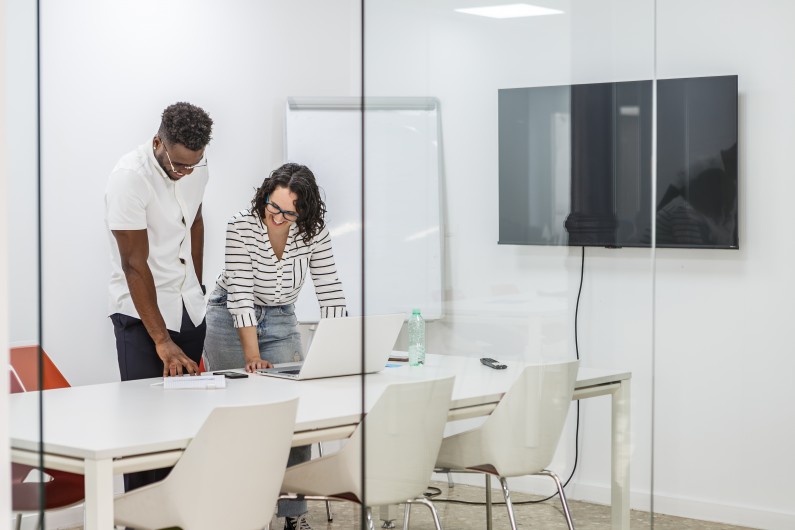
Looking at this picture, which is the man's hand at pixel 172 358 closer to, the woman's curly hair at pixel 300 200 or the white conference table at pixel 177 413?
the white conference table at pixel 177 413

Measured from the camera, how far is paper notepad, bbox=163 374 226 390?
3041 mm

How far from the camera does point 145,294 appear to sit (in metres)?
3.28

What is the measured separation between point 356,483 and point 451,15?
1.10 meters

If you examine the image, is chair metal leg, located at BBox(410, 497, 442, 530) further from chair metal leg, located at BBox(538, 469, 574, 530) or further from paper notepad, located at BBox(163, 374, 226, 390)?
paper notepad, located at BBox(163, 374, 226, 390)

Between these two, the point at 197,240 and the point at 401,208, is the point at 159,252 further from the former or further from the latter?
the point at 401,208

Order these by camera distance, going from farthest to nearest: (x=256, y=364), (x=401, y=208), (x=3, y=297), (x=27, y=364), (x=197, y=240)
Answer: (x=197, y=240)
(x=256, y=364)
(x=401, y=208)
(x=27, y=364)
(x=3, y=297)

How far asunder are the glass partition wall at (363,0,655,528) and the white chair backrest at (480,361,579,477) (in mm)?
14

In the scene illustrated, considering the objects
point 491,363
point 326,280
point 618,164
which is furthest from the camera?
point 326,280

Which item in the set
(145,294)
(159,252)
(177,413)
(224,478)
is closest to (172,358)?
(145,294)

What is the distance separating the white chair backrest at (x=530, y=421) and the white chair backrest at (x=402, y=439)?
139 millimetres

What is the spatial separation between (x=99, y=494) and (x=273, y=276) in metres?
1.44

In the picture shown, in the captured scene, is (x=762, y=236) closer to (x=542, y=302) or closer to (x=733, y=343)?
(x=733, y=343)

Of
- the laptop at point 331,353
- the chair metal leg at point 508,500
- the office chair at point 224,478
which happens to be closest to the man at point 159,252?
the laptop at point 331,353

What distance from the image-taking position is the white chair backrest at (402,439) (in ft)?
7.11
